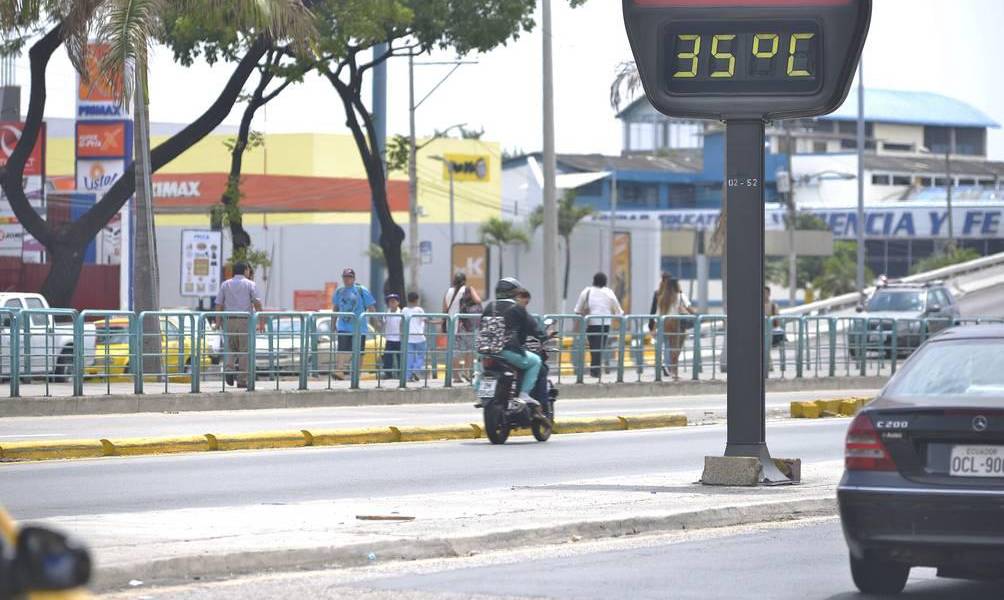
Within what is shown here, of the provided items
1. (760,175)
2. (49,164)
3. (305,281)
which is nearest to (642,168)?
(49,164)

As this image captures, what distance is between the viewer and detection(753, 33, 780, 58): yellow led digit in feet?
45.8

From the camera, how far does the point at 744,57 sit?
14.0 meters

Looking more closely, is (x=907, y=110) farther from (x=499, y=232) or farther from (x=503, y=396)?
(x=503, y=396)

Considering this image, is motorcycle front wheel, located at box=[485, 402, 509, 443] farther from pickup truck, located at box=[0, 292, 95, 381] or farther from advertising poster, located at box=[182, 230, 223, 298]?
advertising poster, located at box=[182, 230, 223, 298]

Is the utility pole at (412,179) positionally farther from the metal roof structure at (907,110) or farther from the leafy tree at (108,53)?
the metal roof structure at (907,110)

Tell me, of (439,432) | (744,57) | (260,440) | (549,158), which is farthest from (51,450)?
(549,158)

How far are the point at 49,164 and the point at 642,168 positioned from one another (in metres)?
45.4

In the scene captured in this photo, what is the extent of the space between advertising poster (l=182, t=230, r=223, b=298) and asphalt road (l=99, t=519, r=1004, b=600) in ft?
105

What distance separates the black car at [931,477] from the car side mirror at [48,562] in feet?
17.1

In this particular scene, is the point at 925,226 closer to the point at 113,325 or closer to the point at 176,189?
the point at 176,189

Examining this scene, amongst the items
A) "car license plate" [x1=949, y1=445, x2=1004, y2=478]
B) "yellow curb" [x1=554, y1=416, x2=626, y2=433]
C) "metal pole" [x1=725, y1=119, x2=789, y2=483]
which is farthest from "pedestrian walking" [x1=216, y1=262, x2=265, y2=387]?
"car license plate" [x1=949, y1=445, x2=1004, y2=478]

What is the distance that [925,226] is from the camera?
109 metres

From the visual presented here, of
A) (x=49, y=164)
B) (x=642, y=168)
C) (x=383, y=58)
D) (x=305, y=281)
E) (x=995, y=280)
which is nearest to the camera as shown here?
(x=383, y=58)

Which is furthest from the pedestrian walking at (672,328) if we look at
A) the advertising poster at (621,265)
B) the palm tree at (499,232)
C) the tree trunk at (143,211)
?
the palm tree at (499,232)
